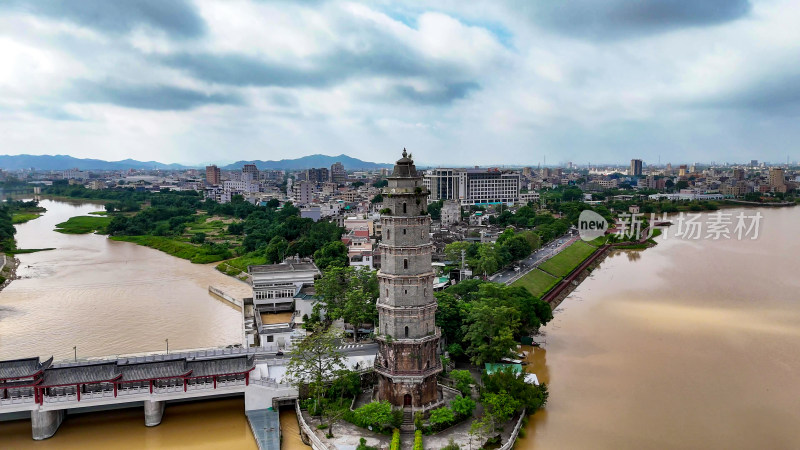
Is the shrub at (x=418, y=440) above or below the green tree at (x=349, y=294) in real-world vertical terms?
below

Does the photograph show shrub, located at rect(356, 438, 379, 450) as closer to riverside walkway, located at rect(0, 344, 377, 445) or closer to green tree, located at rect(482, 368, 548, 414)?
riverside walkway, located at rect(0, 344, 377, 445)

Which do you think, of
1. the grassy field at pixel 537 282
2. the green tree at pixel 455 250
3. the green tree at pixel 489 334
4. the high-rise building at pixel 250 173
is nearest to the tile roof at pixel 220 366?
the green tree at pixel 489 334

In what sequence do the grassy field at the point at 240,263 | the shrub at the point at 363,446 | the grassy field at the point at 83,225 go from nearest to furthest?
the shrub at the point at 363,446 → the grassy field at the point at 240,263 → the grassy field at the point at 83,225

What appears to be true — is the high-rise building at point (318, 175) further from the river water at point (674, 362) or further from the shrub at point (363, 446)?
the shrub at point (363, 446)

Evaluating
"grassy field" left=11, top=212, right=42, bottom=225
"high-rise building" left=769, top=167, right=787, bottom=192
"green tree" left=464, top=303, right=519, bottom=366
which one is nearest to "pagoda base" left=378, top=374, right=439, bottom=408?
"green tree" left=464, top=303, right=519, bottom=366

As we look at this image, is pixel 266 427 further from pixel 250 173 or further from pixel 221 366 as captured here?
pixel 250 173

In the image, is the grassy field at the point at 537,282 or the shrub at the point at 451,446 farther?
the grassy field at the point at 537,282

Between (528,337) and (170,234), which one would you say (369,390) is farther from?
(170,234)
